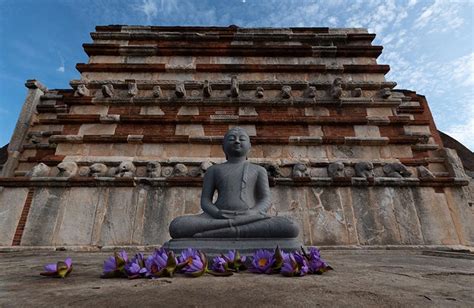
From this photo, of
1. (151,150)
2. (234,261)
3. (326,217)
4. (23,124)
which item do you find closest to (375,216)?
(326,217)

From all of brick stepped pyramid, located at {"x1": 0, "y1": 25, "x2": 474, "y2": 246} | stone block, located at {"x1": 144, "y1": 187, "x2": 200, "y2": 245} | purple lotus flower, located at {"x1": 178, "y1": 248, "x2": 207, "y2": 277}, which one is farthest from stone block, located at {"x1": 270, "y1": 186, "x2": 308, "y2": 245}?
purple lotus flower, located at {"x1": 178, "y1": 248, "x2": 207, "y2": 277}

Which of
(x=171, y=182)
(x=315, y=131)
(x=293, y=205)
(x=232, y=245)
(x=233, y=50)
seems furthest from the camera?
(x=233, y=50)

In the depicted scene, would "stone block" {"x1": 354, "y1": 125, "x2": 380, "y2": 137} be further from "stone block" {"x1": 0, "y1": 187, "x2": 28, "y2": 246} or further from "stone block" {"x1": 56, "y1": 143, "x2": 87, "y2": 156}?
"stone block" {"x1": 0, "y1": 187, "x2": 28, "y2": 246}

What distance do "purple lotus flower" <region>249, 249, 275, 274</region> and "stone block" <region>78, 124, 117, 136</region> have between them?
5482mm

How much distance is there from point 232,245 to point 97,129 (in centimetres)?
535

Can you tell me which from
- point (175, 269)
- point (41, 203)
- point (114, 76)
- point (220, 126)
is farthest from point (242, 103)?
point (175, 269)

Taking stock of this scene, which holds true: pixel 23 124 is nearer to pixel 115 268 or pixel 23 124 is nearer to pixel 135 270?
pixel 115 268

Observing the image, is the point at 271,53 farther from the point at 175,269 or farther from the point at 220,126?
the point at 175,269

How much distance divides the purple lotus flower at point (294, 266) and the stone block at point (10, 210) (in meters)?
5.43

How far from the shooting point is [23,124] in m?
8.02

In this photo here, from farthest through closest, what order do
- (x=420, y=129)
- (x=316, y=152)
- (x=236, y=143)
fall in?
(x=420, y=129), (x=316, y=152), (x=236, y=143)

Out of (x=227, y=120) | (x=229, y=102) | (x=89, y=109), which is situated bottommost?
(x=227, y=120)

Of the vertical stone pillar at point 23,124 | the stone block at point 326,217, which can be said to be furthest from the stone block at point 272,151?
the vertical stone pillar at point 23,124

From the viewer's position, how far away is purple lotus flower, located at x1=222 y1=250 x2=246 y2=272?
2.66 meters
